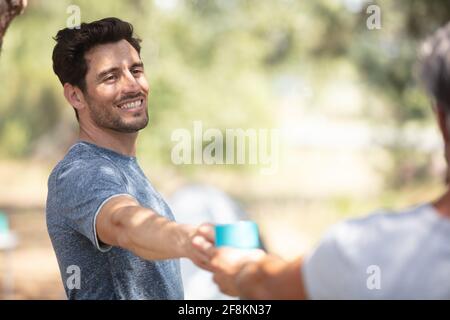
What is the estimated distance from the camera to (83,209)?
1968 mm

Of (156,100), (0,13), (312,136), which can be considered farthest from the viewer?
(312,136)

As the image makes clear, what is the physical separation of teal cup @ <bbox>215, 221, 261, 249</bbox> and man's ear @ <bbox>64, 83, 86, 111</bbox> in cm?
82

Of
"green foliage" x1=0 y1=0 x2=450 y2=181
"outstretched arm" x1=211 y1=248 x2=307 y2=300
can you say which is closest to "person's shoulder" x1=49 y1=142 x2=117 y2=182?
"outstretched arm" x1=211 y1=248 x2=307 y2=300

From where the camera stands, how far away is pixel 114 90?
2334 mm

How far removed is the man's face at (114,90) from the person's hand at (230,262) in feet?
2.28

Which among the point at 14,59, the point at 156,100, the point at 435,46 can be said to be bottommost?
the point at 435,46

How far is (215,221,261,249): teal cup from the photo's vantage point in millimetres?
1731

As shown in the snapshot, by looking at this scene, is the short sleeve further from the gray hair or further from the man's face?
the gray hair

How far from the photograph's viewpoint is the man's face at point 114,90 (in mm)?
2326

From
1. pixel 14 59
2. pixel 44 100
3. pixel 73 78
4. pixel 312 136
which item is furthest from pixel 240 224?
pixel 312 136

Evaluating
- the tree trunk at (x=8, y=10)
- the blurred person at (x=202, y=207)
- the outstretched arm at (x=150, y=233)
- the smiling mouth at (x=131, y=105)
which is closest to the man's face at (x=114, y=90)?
the smiling mouth at (x=131, y=105)

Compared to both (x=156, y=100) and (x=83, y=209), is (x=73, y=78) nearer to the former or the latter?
(x=83, y=209)

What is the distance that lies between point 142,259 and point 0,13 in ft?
4.26

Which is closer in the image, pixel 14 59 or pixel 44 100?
pixel 14 59
